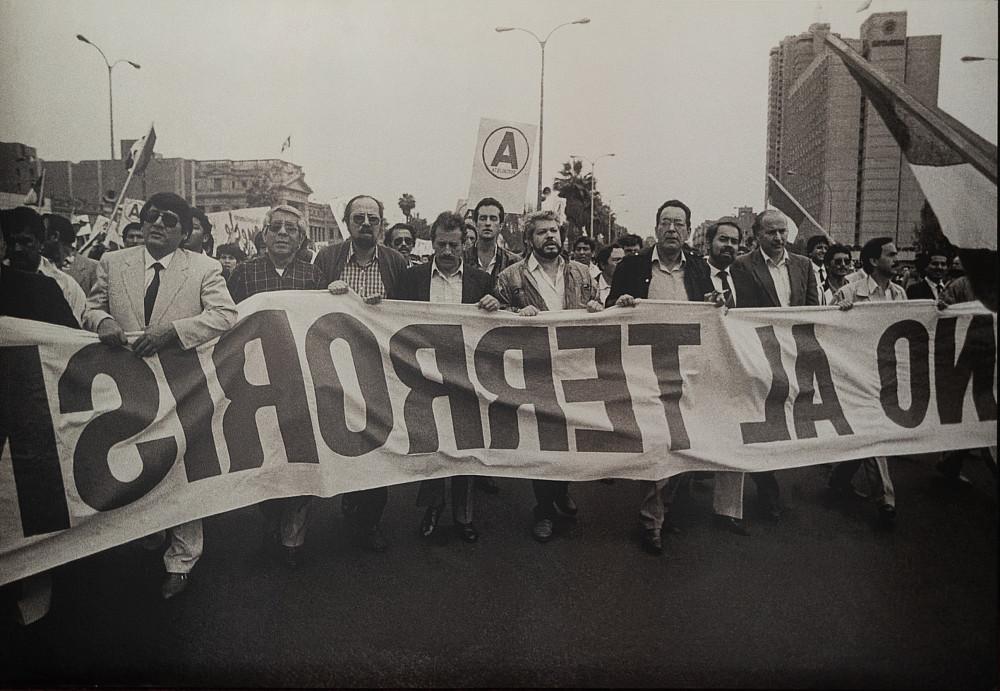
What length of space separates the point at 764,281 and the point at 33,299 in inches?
130

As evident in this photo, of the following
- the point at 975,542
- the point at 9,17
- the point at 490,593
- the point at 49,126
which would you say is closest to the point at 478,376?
the point at 490,593

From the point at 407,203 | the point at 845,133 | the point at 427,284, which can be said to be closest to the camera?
the point at 407,203

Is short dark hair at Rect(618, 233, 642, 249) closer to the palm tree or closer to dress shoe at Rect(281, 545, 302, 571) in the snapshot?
the palm tree

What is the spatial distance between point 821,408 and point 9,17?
13.4 ft

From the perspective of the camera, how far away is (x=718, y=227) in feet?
10.4

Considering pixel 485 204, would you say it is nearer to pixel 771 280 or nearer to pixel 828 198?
pixel 771 280

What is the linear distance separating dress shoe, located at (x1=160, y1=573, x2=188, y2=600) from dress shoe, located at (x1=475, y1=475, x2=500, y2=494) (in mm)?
Answer: 1380

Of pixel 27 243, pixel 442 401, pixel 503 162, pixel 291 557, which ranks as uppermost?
pixel 503 162

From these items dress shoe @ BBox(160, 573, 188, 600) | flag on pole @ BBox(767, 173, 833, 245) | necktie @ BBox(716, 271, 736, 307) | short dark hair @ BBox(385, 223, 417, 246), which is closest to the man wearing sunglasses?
short dark hair @ BBox(385, 223, 417, 246)

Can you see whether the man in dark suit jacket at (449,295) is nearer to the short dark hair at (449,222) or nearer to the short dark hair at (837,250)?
the short dark hair at (449,222)

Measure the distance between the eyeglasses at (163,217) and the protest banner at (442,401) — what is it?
48 cm

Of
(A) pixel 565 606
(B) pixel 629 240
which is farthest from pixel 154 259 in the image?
(A) pixel 565 606

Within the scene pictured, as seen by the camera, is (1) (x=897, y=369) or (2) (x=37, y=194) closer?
(2) (x=37, y=194)

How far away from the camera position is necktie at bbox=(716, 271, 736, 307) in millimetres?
3209
